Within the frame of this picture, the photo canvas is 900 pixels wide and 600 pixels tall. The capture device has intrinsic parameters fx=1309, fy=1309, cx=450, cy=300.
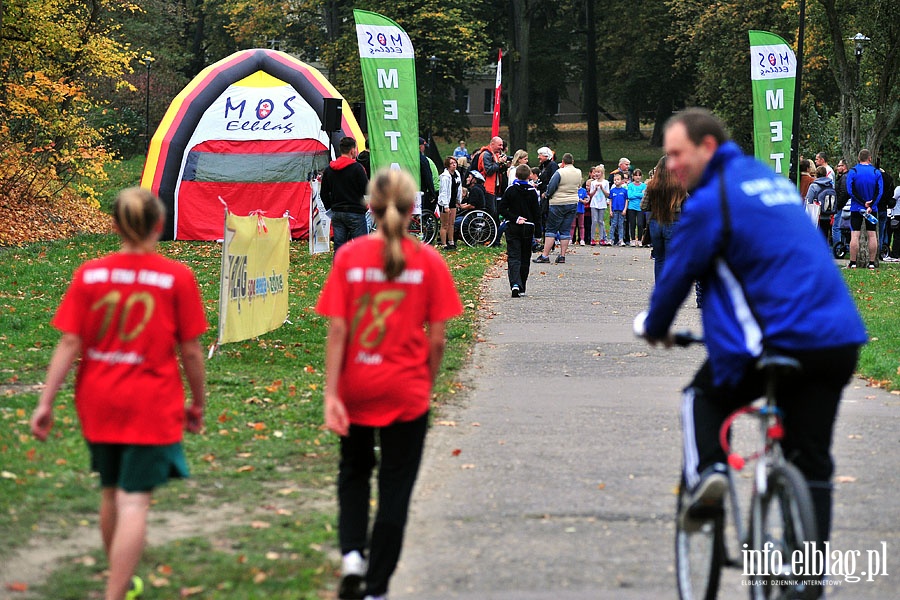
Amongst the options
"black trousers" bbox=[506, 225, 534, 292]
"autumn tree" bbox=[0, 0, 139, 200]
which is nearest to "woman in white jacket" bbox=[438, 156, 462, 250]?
"black trousers" bbox=[506, 225, 534, 292]

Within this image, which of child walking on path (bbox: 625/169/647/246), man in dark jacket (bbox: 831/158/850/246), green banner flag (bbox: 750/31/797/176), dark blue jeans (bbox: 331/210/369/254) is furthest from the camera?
child walking on path (bbox: 625/169/647/246)

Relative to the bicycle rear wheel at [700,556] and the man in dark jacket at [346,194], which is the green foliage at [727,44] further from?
the bicycle rear wheel at [700,556]

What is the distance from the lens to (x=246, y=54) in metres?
26.1

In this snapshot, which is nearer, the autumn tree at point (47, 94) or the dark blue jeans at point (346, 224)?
the dark blue jeans at point (346, 224)

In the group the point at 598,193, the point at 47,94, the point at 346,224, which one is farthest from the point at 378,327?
the point at 47,94

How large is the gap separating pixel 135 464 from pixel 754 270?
2293mm

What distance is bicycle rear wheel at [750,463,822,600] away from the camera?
13.8ft

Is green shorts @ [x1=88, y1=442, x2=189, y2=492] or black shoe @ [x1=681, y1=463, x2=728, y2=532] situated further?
green shorts @ [x1=88, y1=442, x2=189, y2=492]

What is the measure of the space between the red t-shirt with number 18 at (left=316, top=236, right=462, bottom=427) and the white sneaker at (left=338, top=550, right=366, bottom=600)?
0.58 metres

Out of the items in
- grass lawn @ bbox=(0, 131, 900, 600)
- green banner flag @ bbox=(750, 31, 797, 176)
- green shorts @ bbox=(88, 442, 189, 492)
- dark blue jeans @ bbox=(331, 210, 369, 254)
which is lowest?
grass lawn @ bbox=(0, 131, 900, 600)

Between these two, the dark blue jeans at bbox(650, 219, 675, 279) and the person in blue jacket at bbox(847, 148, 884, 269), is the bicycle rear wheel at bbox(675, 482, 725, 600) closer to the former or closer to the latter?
the dark blue jeans at bbox(650, 219, 675, 279)

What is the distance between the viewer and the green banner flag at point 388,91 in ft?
63.1

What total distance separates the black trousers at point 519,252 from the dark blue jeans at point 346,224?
194cm

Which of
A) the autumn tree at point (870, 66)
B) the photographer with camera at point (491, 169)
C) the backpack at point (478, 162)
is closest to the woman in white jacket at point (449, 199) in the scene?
the photographer with camera at point (491, 169)
